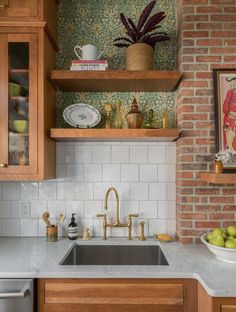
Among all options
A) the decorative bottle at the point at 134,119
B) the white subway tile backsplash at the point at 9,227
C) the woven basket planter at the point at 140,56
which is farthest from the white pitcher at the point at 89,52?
the white subway tile backsplash at the point at 9,227

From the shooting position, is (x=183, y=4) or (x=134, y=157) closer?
(x=183, y=4)

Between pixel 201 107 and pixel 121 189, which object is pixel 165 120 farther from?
pixel 121 189

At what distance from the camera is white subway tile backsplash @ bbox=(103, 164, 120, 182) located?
2.04 meters

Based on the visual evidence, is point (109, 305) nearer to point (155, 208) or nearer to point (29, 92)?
point (155, 208)

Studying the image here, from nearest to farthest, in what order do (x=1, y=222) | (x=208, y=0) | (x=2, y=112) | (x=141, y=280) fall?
(x=141, y=280) → (x=2, y=112) → (x=208, y=0) → (x=1, y=222)

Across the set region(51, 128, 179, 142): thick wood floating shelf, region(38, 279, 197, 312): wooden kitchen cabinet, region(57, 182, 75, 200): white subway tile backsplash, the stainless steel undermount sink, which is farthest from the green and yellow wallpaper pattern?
region(38, 279, 197, 312): wooden kitchen cabinet

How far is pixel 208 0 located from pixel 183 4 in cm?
17

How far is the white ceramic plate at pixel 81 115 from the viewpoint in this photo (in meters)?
1.94

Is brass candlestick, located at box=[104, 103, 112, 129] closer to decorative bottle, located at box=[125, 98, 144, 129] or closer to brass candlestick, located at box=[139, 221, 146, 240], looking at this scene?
decorative bottle, located at box=[125, 98, 144, 129]

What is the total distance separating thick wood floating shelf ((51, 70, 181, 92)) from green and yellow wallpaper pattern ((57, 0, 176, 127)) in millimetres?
98

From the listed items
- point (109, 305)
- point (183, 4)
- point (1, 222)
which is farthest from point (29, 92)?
point (109, 305)

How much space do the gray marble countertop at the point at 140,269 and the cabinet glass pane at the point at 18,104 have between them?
59 cm

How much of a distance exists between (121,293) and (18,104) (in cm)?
131

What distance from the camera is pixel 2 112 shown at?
169 centimetres
